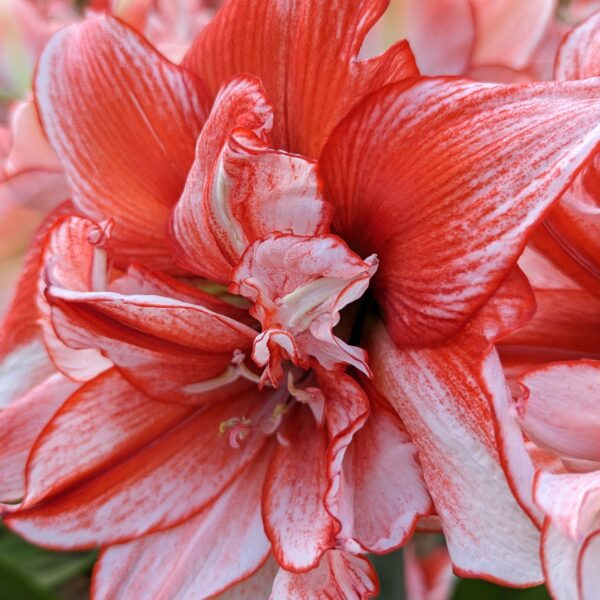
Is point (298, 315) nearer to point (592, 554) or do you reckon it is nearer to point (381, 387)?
point (381, 387)

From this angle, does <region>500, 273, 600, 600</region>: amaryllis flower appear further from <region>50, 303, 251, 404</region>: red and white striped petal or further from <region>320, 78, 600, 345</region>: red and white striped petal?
<region>50, 303, 251, 404</region>: red and white striped petal

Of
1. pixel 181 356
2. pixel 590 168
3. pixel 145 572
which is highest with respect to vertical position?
pixel 590 168

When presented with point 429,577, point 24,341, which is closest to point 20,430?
point 24,341

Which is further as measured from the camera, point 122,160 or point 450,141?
point 122,160

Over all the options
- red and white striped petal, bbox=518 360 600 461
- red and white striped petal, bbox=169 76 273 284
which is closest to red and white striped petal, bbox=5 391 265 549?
red and white striped petal, bbox=169 76 273 284

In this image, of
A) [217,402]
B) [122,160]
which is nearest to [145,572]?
[217,402]

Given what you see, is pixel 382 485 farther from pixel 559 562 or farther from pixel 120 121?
pixel 120 121
